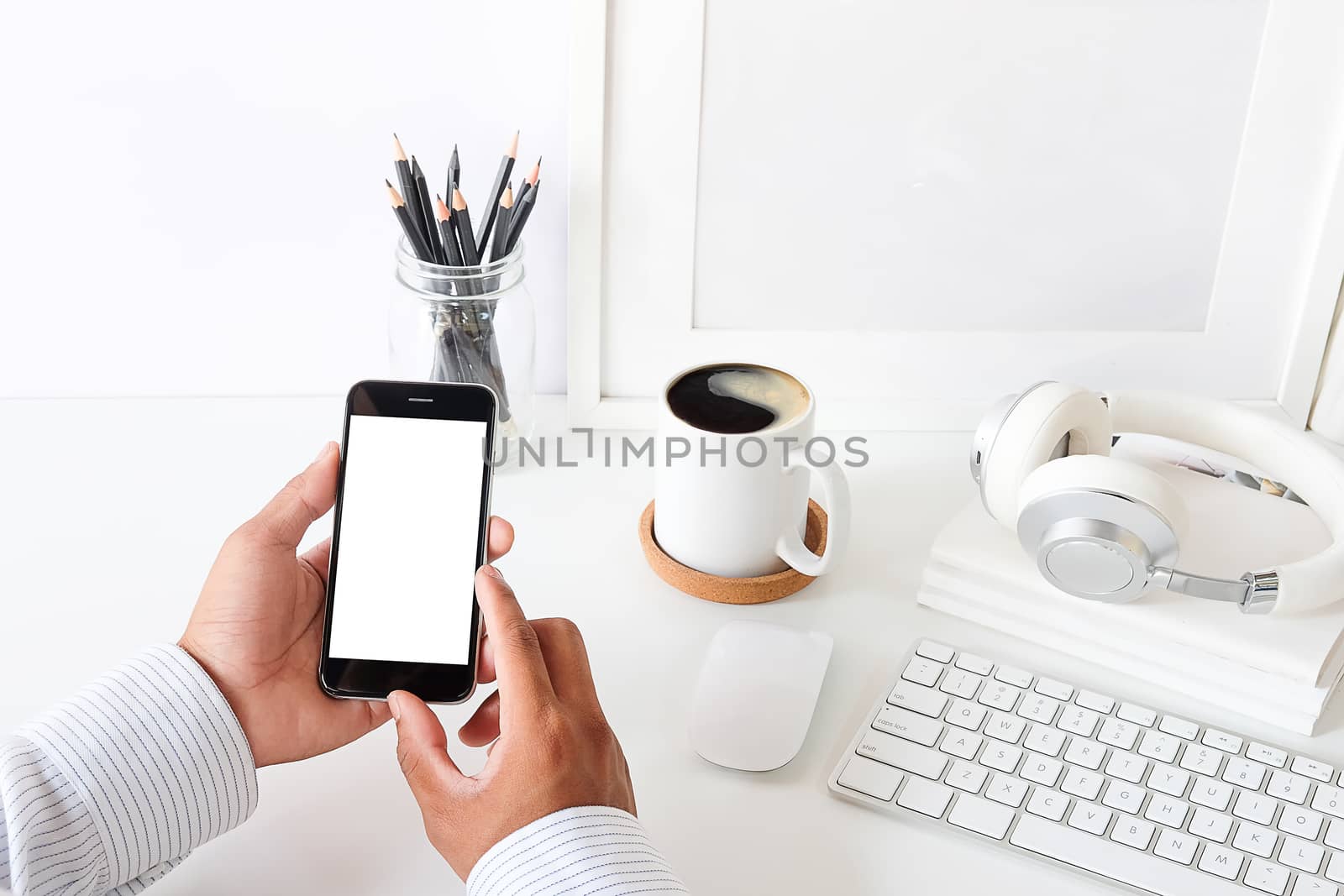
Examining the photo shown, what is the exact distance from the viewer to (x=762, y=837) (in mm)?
587

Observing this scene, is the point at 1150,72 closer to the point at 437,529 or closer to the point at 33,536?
the point at 437,529

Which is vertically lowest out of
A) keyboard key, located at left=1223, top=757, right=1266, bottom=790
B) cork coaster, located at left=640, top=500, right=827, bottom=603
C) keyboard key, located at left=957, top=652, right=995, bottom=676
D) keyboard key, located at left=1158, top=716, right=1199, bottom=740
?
keyboard key, located at left=1223, top=757, right=1266, bottom=790

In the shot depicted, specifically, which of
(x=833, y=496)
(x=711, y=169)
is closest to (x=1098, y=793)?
(x=833, y=496)

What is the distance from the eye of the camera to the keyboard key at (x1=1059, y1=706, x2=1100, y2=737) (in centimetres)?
64

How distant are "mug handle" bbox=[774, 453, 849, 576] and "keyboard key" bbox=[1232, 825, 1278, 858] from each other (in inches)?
11.0

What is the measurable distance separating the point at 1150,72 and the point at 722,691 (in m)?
0.59

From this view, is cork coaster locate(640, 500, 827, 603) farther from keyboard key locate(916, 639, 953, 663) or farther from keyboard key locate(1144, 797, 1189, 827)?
keyboard key locate(1144, 797, 1189, 827)

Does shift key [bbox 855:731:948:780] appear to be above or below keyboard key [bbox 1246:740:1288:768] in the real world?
below

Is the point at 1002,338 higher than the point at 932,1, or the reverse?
the point at 932,1

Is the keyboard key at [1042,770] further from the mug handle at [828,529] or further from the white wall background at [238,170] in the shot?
the white wall background at [238,170]

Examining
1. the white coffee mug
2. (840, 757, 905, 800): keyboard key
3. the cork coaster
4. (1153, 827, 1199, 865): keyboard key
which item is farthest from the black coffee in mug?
(1153, 827, 1199, 865): keyboard key

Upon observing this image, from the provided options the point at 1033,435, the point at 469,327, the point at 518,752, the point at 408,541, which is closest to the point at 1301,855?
the point at 1033,435

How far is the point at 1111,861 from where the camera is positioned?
0.56m

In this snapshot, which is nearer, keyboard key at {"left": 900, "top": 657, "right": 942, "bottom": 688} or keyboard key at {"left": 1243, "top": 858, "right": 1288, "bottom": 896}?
keyboard key at {"left": 1243, "top": 858, "right": 1288, "bottom": 896}
